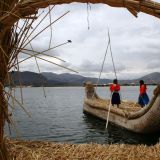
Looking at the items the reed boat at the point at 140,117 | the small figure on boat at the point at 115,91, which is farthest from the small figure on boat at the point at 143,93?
the small figure on boat at the point at 115,91

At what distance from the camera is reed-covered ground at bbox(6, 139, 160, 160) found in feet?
15.8

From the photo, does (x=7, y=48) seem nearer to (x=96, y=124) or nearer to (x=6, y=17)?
(x=6, y=17)

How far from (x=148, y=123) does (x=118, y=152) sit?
10.0 m

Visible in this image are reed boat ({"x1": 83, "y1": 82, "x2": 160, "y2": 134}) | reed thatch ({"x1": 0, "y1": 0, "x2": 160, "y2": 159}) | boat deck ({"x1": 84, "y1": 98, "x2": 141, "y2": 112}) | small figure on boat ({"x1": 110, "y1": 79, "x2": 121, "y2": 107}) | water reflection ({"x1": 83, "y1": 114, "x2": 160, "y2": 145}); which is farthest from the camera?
boat deck ({"x1": 84, "y1": 98, "x2": 141, "y2": 112})

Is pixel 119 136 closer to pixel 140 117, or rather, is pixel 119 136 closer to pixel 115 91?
pixel 115 91

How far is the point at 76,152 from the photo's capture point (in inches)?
201

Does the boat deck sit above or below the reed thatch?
below

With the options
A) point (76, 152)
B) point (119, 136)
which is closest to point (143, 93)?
point (119, 136)

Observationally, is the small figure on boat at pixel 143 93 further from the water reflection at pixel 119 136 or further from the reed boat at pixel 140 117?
the water reflection at pixel 119 136

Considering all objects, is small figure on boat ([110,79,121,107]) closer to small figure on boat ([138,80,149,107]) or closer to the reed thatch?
small figure on boat ([138,80,149,107])

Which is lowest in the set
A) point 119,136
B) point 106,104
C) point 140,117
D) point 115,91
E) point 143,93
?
point 119,136

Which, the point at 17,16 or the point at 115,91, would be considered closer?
the point at 17,16

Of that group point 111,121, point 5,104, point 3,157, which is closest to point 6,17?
point 5,104

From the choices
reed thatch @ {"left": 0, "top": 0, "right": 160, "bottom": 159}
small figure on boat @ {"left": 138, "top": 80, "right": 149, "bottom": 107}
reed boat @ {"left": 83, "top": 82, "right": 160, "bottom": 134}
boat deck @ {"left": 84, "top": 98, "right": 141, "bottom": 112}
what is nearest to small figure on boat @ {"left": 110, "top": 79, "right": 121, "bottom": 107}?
reed boat @ {"left": 83, "top": 82, "right": 160, "bottom": 134}
